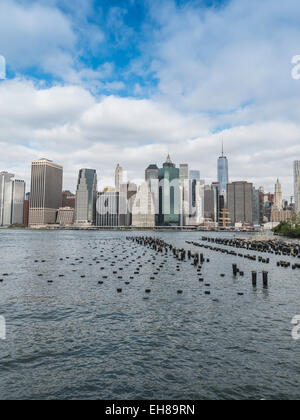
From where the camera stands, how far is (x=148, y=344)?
65.0 feet

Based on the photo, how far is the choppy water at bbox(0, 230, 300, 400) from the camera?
1452 cm

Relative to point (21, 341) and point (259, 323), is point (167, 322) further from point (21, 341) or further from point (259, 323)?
point (21, 341)

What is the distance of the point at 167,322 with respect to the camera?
24.2m

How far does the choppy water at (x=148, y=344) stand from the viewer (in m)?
14.5

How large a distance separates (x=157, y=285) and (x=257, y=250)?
64224 mm
